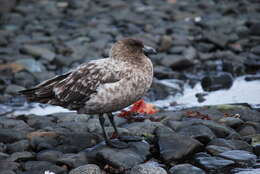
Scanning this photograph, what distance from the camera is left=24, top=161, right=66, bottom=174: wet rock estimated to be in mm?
5574

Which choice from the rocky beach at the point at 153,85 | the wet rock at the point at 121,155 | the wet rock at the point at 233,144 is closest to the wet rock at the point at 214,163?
the rocky beach at the point at 153,85

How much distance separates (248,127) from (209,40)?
20.2ft

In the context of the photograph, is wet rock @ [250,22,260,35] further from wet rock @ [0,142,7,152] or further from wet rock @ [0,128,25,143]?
wet rock @ [0,142,7,152]

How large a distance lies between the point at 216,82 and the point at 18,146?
476cm

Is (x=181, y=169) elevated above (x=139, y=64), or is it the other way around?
(x=139, y=64)

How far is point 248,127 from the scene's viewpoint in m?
6.66

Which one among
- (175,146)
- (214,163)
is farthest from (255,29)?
(214,163)

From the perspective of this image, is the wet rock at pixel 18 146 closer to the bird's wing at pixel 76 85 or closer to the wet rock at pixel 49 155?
the wet rock at pixel 49 155

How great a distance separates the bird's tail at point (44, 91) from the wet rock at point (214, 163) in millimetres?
2133

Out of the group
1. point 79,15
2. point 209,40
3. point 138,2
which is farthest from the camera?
point 138,2

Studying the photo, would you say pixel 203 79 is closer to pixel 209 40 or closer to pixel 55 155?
pixel 209 40

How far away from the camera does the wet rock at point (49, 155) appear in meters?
5.95

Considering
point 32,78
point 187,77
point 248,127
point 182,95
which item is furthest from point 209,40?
point 248,127

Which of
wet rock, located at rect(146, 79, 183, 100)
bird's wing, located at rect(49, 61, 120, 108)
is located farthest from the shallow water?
bird's wing, located at rect(49, 61, 120, 108)
